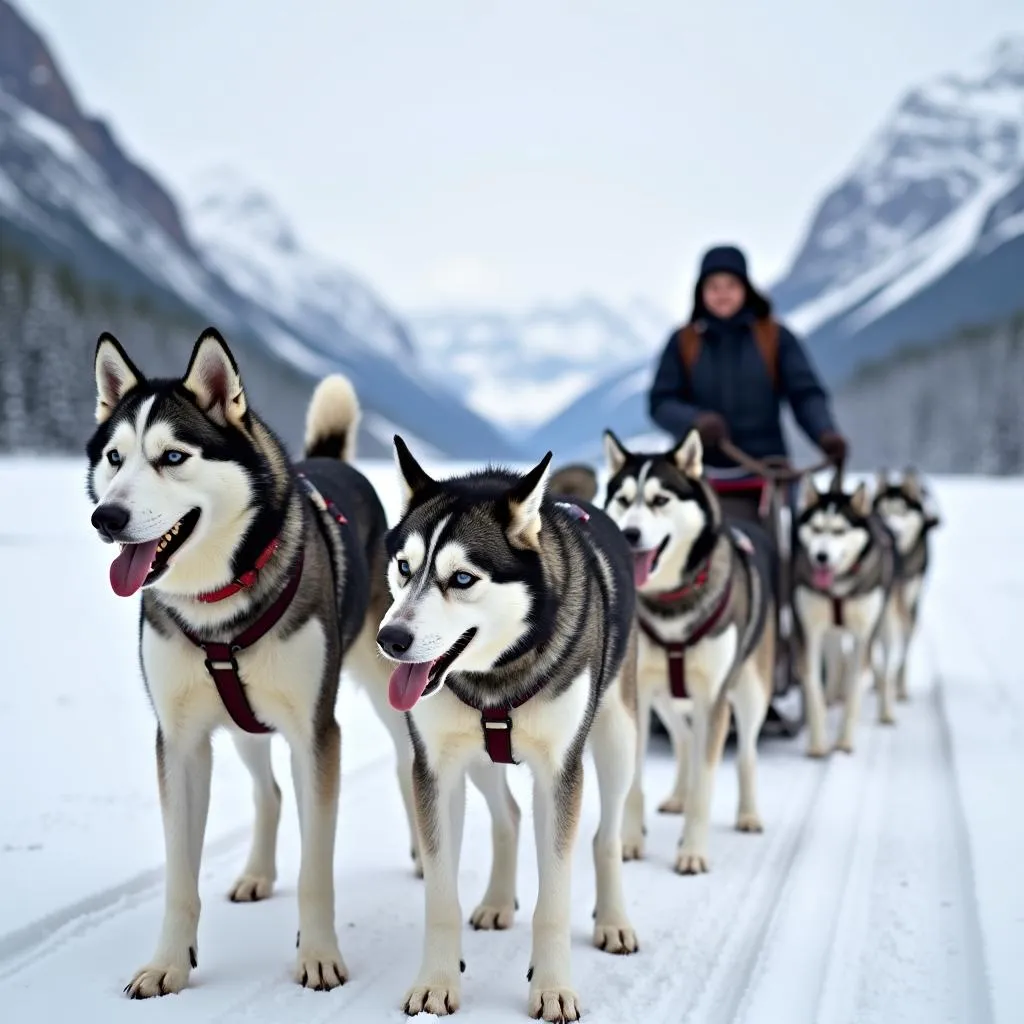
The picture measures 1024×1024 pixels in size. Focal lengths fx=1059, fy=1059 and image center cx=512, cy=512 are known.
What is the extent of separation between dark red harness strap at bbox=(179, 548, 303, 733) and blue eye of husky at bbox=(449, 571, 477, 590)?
0.63 meters

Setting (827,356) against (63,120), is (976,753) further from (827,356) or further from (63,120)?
(63,120)

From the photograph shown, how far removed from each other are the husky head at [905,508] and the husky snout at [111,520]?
6630 millimetres

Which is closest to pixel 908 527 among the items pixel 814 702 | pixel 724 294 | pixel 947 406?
pixel 814 702

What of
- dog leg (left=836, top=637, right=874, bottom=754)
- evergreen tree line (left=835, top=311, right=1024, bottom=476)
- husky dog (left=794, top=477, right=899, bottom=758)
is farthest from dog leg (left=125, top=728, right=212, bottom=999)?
evergreen tree line (left=835, top=311, right=1024, bottom=476)

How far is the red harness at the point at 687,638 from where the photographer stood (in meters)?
4.20

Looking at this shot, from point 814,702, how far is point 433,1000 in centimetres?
374

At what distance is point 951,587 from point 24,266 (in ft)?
117

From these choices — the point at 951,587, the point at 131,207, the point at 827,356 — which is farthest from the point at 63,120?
the point at 951,587

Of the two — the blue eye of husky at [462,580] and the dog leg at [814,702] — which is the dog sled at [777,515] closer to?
the dog leg at [814,702]

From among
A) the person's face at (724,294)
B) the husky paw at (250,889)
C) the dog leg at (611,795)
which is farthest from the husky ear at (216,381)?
the person's face at (724,294)

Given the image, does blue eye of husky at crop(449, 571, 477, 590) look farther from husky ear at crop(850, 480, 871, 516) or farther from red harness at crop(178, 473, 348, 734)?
husky ear at crop(850, 480, 871, 516)

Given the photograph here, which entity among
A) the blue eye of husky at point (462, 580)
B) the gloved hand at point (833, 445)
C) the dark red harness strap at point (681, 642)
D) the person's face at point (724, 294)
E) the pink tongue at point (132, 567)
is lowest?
the dark red harness strap at point (681, 642)

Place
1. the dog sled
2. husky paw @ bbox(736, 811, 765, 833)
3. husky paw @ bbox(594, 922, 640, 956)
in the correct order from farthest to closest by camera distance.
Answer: the dog sled → husky paw @ bbox(736, 811, 765, 833) → husky paw @ bbox(594, 922, 640, 956)

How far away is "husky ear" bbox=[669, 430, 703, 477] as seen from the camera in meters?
4.27
